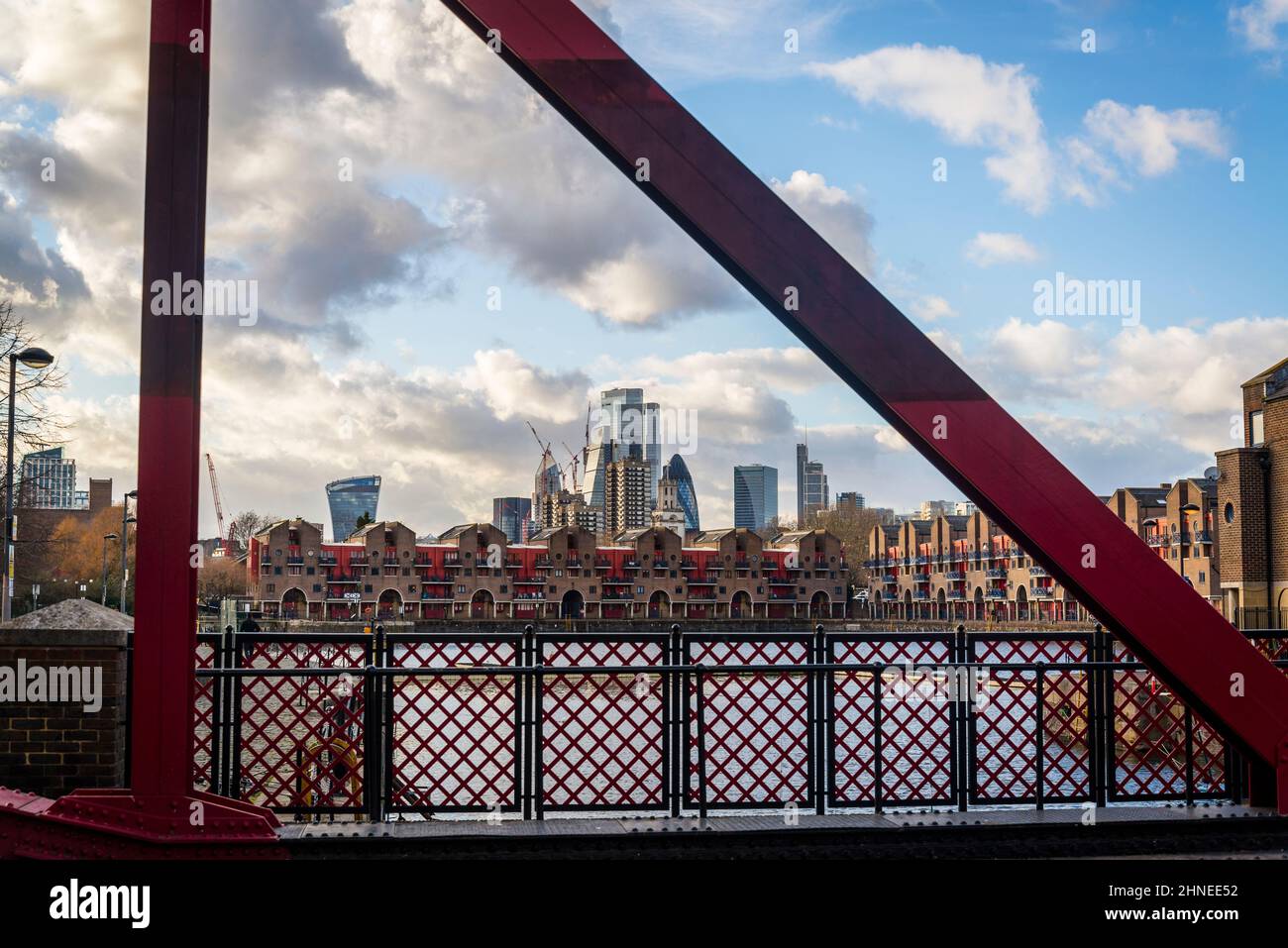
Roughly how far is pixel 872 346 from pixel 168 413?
3.61 meters

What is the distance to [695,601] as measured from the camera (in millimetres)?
142000

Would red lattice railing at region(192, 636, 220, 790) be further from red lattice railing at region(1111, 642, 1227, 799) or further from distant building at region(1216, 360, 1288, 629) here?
distant building at region(1216, 360, 1288, 629)

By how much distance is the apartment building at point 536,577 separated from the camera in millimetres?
132875

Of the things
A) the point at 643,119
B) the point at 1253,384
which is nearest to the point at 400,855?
the point at 643,119

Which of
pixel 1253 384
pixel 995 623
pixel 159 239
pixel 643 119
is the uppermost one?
pixel 1253 384

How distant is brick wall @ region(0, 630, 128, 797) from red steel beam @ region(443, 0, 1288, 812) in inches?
173

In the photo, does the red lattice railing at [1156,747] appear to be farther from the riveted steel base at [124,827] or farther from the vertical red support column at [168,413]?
the vertical red support column at [168,413]

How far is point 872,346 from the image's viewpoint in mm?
6133

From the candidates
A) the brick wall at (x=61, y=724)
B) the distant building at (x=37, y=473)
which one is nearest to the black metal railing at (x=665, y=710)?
the brick wall at (x=61, y=724)

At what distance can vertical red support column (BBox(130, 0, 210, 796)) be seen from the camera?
228 inches

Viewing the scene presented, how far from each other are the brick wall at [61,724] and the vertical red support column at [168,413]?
1.59m
